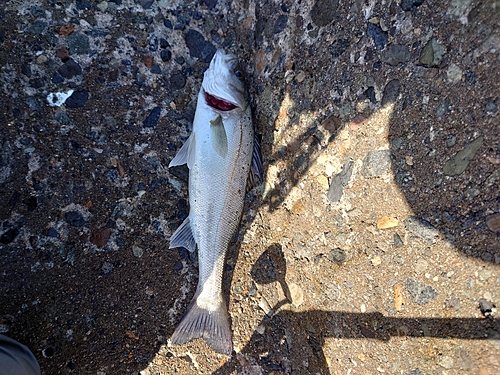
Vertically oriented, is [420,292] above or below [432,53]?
below

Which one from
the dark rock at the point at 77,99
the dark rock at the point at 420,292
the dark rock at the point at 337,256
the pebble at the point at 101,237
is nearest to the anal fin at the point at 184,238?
the pebble at the point at 101,237

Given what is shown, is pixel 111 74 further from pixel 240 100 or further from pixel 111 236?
pixel 111 236

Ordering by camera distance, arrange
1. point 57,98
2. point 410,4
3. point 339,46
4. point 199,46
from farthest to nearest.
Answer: point 199,46, point 57,98, point 339,46, point 410,4

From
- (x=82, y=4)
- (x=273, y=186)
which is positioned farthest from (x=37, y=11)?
(x=273, y=186)

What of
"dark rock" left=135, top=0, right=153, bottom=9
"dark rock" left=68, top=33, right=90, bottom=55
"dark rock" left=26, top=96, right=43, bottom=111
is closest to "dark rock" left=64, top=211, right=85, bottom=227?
"dark rock" left=26, top=96, right=43, bottom=111

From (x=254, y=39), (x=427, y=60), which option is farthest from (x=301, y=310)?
(x=254, y=39)

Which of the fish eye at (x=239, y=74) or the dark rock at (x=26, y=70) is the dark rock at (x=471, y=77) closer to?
the fish eye at (x=239, y=74)

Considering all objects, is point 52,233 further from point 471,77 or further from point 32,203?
point 471,77

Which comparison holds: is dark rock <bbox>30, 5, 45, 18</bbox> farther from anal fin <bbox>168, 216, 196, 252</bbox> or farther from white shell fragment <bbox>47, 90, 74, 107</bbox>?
anal fin <bbox>168, 216, 196, 252</bbox>

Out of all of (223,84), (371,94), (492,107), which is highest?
(492,107)
